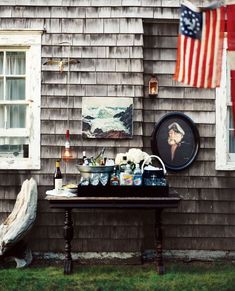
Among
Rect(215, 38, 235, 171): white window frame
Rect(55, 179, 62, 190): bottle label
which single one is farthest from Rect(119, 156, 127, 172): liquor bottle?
Rect(215, 38, 235, 171): white window frame

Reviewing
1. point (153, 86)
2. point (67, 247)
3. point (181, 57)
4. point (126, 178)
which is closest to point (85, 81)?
point (153, 86)

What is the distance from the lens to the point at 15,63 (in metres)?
7.01

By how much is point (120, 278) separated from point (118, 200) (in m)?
0.95

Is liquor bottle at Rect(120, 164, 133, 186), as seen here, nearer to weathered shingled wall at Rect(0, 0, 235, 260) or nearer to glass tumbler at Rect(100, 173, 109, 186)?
glass tumbler at Rect(100, 173, 109, 186)

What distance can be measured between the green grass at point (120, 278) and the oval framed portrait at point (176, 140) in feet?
4.77

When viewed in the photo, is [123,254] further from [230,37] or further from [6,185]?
[230,37]

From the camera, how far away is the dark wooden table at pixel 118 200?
5.91 m

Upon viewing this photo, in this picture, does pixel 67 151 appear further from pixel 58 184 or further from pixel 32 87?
pixel 32 87

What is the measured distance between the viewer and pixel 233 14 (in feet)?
15.2

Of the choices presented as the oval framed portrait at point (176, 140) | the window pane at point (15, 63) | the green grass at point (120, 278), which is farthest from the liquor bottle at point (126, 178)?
the window pane at point (15, 63)

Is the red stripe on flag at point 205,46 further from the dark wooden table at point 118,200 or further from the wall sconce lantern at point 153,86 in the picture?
the wall sconce lantern at point 153,86

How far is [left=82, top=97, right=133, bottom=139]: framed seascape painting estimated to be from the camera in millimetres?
6875

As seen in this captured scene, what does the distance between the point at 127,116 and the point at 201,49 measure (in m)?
2.34

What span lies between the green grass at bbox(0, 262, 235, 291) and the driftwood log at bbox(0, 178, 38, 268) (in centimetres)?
20
